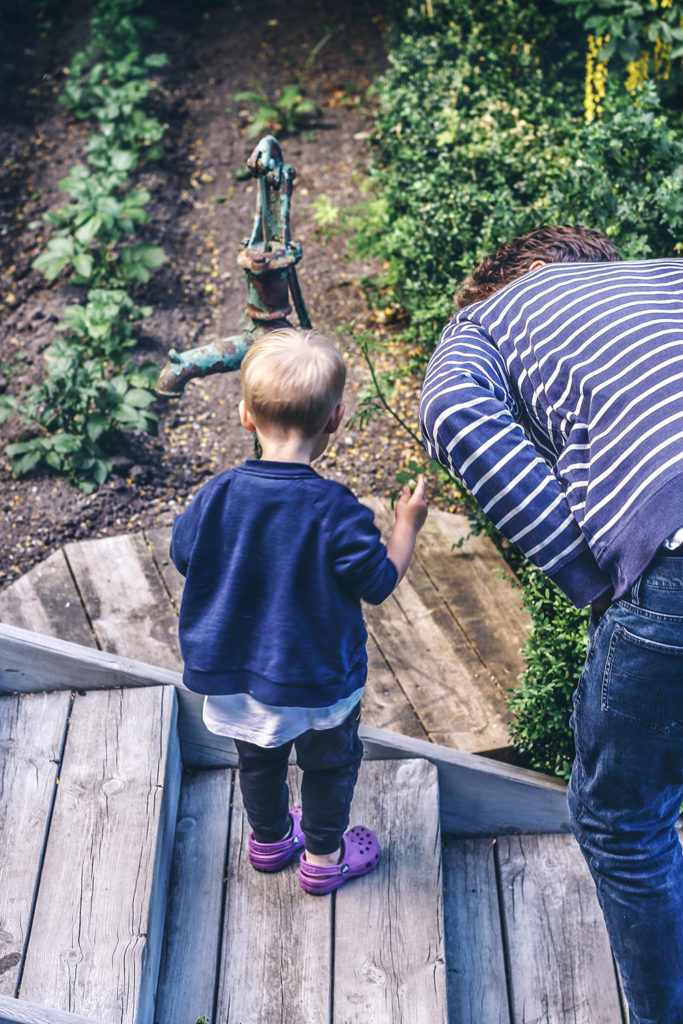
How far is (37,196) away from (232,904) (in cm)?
339

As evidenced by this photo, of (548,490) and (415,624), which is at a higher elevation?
(548,490)

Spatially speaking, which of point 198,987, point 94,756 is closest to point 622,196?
point 94,756

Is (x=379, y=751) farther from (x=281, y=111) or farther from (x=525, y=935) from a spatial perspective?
(x=281, y=111)

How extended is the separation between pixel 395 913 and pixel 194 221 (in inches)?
125

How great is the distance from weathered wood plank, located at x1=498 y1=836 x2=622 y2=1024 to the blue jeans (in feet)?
1.07

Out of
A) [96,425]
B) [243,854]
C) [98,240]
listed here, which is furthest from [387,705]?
[98,240]

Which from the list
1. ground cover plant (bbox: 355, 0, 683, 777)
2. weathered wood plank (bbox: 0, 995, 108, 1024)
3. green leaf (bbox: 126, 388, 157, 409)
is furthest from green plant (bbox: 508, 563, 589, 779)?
green leaf (bbox: 126, 388, 157, 409)

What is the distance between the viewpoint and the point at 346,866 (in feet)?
6.57

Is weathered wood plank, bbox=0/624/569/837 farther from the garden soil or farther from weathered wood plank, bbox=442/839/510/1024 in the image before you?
the garden soil

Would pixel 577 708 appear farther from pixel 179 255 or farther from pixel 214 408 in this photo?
pixel 179 255

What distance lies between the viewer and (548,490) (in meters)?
1.52

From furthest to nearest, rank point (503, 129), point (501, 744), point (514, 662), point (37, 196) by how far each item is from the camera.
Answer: point (37, 196) < point (503, 129) < point (514, 662) < point (501, 744)

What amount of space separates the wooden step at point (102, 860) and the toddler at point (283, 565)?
1.25 feet

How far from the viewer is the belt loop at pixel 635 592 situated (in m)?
1.41
